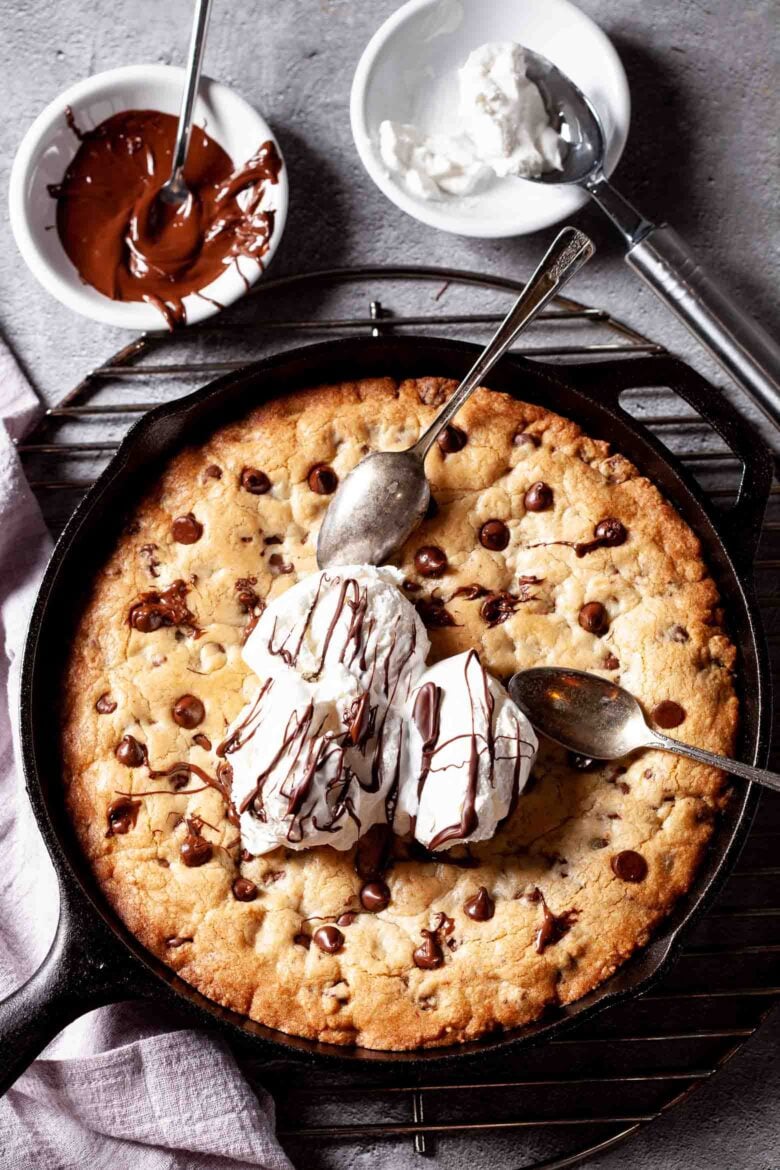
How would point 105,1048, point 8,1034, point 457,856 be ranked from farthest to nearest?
point 105,1048, point 457,856, point 8,1034

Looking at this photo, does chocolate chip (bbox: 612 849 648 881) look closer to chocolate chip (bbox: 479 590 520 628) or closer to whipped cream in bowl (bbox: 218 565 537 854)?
whipped cream in bowl (bbox: 218 565 537 854)

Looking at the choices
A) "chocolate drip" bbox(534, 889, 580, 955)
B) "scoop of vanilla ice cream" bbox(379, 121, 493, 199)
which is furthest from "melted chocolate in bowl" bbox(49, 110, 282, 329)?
"chocolate drip" bbox(534, 889, 580, 955)

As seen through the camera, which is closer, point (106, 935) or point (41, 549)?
point (106, 935)

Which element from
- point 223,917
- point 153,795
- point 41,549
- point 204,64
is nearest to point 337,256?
point 204,64

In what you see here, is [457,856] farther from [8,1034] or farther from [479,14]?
[479,14]

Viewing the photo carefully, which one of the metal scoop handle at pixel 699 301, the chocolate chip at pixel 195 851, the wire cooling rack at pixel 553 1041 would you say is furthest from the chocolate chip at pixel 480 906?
the metal scoop handle at pixel 699 301

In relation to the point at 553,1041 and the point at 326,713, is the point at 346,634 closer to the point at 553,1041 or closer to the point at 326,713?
the point at 326,713
